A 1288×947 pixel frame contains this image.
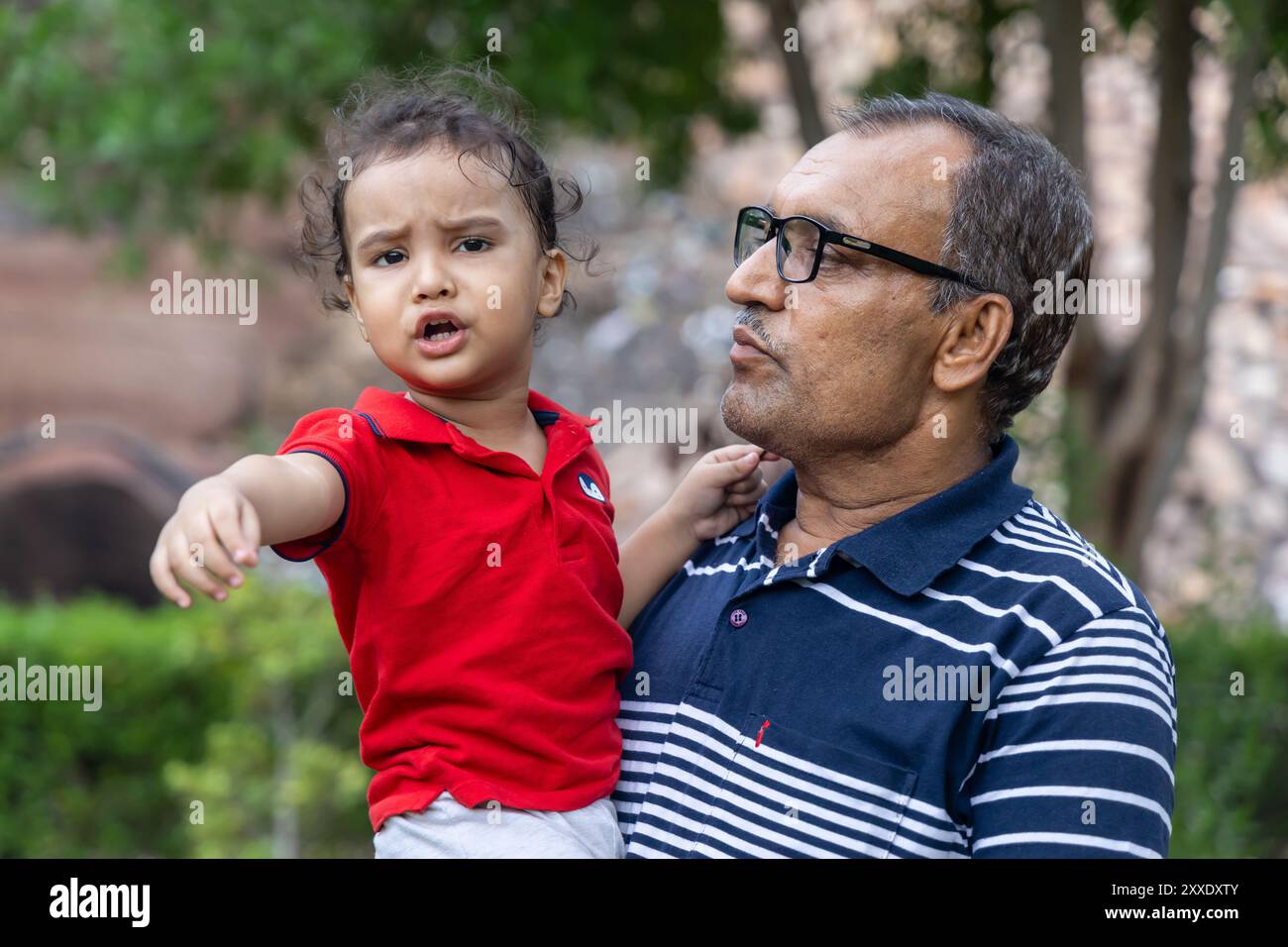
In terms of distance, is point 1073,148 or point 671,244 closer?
point 1073,148

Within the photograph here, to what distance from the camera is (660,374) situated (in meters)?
9.55

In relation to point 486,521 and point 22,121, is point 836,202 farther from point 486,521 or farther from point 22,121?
point 22,121

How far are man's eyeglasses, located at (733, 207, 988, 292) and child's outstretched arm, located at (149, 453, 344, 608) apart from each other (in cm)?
85

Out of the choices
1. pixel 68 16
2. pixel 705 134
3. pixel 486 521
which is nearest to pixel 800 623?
pixel 486 521

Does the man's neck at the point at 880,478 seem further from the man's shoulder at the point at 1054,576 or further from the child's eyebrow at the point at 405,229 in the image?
the child's eyebrow at the point at 405,229

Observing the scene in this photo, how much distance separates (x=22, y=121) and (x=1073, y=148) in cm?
441

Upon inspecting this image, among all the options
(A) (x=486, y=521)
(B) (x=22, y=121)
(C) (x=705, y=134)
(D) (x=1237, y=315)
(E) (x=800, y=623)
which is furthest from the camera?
(D) (x=1237, y=315)

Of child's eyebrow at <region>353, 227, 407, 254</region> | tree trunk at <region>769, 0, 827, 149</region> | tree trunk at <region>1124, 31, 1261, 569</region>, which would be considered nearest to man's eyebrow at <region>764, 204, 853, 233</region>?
child's eyebrow at <region>353, 227, 407, 254</region>

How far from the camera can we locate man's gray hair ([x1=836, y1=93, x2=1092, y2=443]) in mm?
2109

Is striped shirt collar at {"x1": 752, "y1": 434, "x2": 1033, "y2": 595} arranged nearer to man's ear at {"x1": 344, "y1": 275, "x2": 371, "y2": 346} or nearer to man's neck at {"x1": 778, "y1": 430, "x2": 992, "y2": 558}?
man's neck at {"x1": 778, "y1": 430, "x2": 992, "y2": 558}

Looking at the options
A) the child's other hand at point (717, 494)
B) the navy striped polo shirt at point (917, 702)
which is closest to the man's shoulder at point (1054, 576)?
→ the navy striped polo shirt at point (917, 702)

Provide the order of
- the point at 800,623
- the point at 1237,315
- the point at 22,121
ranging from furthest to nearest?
the point at 1237,315, the point at 22,121, the point at 800,623

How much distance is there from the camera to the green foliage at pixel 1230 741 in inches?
185

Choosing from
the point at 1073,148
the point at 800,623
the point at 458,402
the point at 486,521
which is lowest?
the point at 800,623
